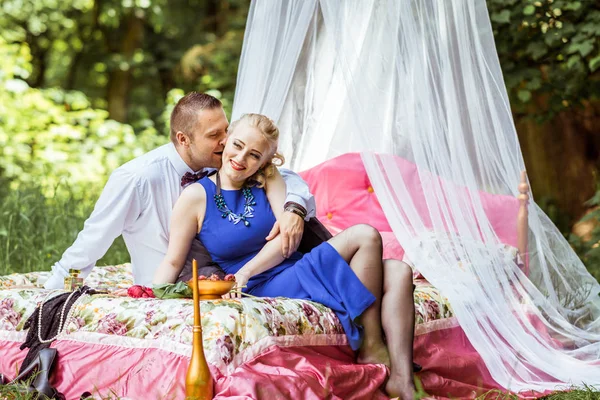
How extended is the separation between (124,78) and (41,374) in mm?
7443

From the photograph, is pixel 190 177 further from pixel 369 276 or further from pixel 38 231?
pixel 38 231

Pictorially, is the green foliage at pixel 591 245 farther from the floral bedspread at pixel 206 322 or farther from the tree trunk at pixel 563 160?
the floral bedspread at pixel 206 322

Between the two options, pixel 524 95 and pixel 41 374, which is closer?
pixel 41 374

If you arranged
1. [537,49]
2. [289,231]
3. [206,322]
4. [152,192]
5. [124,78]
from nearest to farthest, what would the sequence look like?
[206,322] < [289,231] < [152,192] < [537,49] < [124,78]

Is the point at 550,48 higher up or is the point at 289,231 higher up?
the point at 550,48

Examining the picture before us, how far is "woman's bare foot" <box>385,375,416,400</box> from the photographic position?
2.52 m

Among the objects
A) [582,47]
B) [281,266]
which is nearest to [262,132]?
[281,266]

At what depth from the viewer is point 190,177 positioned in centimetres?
297

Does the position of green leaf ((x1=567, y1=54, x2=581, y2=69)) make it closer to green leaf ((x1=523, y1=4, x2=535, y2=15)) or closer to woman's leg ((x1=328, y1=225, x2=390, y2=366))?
green leaf ((x1=523, y1=4, x2=535, y2=15))

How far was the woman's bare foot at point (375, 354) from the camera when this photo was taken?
103 inches

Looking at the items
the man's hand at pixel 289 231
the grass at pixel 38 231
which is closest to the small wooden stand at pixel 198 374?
the man's hand at pixel 289 231

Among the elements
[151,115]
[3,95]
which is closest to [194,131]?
[3,95]

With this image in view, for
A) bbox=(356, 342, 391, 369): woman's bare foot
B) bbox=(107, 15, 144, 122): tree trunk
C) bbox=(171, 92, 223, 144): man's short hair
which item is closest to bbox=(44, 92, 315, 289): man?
bbox=(171, 92, 223, 144): man's short hair

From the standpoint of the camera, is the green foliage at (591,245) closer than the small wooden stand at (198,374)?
No
